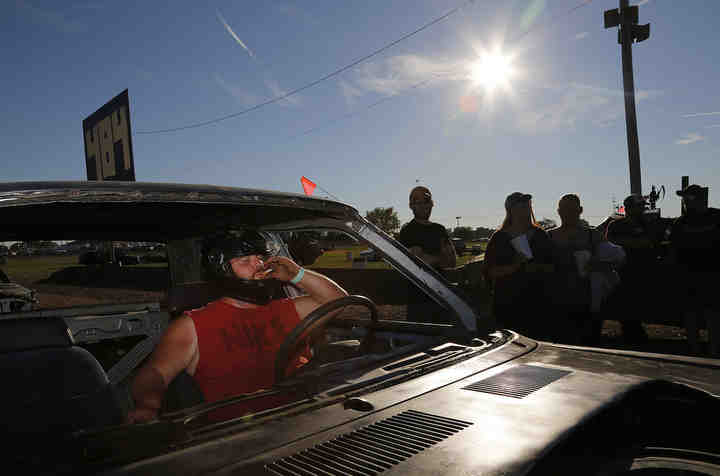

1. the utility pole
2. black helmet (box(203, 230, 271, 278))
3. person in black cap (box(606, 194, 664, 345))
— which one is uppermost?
the utility pole

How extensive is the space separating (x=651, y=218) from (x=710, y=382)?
6.08 m

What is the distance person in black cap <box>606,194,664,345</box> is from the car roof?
17.4 feet

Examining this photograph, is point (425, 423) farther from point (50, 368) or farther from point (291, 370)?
point (50, 368)

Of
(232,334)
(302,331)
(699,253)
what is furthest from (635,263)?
(232,334)

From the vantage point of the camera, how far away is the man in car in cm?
179

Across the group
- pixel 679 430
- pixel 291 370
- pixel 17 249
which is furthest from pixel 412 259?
pixel 17 249

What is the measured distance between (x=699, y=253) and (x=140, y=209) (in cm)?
526

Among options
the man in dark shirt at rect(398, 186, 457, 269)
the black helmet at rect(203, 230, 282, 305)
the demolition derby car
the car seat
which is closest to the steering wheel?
the demolition derby car

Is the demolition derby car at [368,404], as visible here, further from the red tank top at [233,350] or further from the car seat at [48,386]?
the red tank top at [233,350]

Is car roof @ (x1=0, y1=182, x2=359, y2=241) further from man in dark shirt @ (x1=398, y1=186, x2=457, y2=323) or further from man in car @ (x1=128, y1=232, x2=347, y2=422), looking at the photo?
man in dark shirt @ (x1=398, y1=186, x2=457, y2=323)

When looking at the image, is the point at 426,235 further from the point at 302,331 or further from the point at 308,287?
the point at 302,331

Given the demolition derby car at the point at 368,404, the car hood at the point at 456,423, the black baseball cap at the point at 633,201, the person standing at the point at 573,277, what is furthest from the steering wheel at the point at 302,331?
the black baseball cap at the point at 633,201

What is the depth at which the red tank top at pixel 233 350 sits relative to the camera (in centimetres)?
193

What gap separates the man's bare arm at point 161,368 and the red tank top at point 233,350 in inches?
1.9
